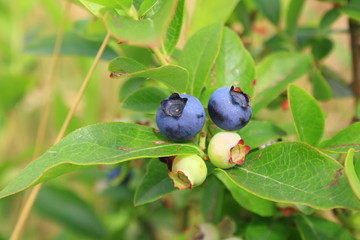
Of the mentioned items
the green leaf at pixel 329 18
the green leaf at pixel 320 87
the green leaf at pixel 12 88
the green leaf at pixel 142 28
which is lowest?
the green leaf at pixel 12 88

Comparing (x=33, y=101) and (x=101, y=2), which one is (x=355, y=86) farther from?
(x=33, y=101)

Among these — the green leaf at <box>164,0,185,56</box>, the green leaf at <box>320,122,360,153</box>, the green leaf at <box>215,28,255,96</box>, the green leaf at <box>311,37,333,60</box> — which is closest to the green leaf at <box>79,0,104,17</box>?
the green leaf at <box>164,0,185,56</box>

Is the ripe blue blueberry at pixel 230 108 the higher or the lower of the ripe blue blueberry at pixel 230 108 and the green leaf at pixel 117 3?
the lower

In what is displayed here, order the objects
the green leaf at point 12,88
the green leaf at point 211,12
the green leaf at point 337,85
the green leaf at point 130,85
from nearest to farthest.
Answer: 1. the green leaf at point 211,12
2. the green leaf at point 130,85
3. the green leaf at point 337,85
4. the green leaf at point 12,88

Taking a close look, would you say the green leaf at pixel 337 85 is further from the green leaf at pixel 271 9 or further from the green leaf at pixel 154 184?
the green leaf at pixel 154 184

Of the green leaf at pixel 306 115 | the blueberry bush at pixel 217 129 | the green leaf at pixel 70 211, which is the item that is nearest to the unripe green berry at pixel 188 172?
the blueberry bush at pixel 217 129

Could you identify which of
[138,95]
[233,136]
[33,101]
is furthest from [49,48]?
[33,101]
